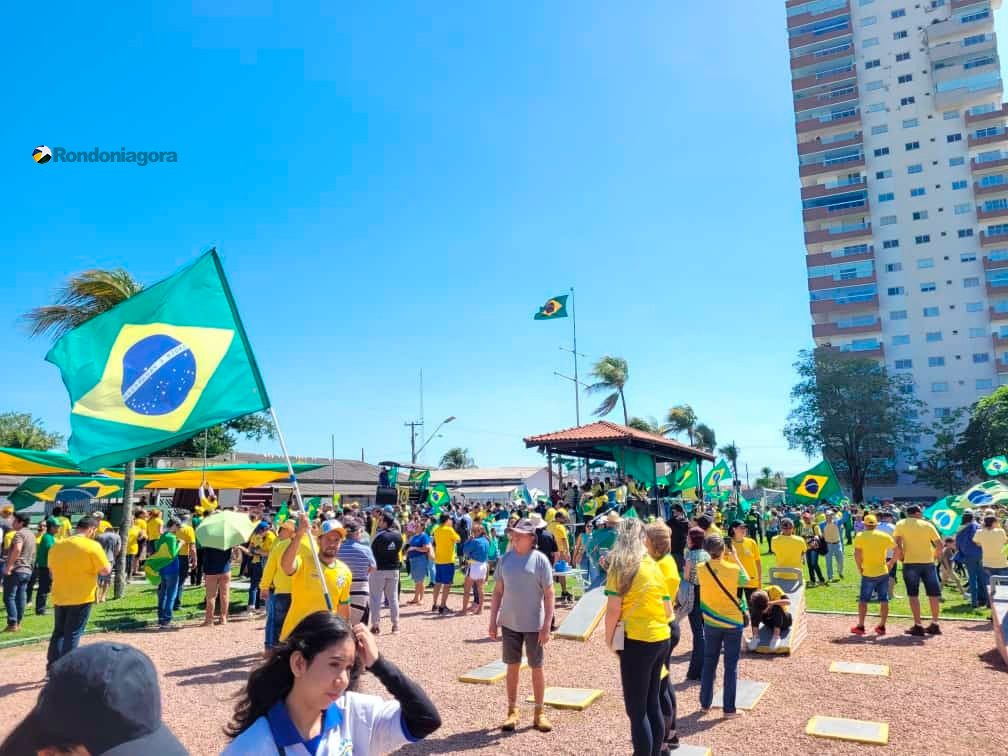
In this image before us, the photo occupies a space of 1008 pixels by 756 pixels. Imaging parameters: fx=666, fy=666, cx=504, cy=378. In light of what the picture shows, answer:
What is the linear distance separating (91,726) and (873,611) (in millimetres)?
12871

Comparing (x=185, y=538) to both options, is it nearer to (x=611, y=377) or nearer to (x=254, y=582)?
(x=254, y=582)

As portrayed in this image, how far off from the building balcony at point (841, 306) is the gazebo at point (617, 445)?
49713 millimetres

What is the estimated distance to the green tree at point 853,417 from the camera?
53812 mm

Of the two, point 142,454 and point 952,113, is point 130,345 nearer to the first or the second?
point 142,454

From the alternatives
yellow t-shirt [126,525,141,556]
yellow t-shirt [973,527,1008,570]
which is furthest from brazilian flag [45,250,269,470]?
yellow t-shirt [126,525,141,556]

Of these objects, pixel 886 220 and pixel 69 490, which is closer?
pixel 69 490

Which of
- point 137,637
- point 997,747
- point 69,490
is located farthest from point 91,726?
point 69,490

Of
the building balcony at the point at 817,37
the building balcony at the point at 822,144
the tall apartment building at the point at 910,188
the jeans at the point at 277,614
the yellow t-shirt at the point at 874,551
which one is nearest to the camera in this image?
the jeans at the point at 277,614

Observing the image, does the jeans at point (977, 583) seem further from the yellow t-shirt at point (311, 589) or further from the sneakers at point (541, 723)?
the yellow t-shirt at point (311, 589)

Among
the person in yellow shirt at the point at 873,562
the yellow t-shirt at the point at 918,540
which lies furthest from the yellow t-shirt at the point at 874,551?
the yellow t-shirt at the point at 918,540

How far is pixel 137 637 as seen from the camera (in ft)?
33.3

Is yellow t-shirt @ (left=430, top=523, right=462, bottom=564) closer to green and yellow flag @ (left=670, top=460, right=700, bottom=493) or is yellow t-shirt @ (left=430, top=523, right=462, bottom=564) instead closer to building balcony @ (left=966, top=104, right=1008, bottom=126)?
green and yellow flag @ (left=670, top=460, right=700, bottom=493)

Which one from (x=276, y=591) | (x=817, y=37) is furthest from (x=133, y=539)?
(x=817, y=37)

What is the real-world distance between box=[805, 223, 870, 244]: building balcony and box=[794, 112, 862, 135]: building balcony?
10.7 meters
